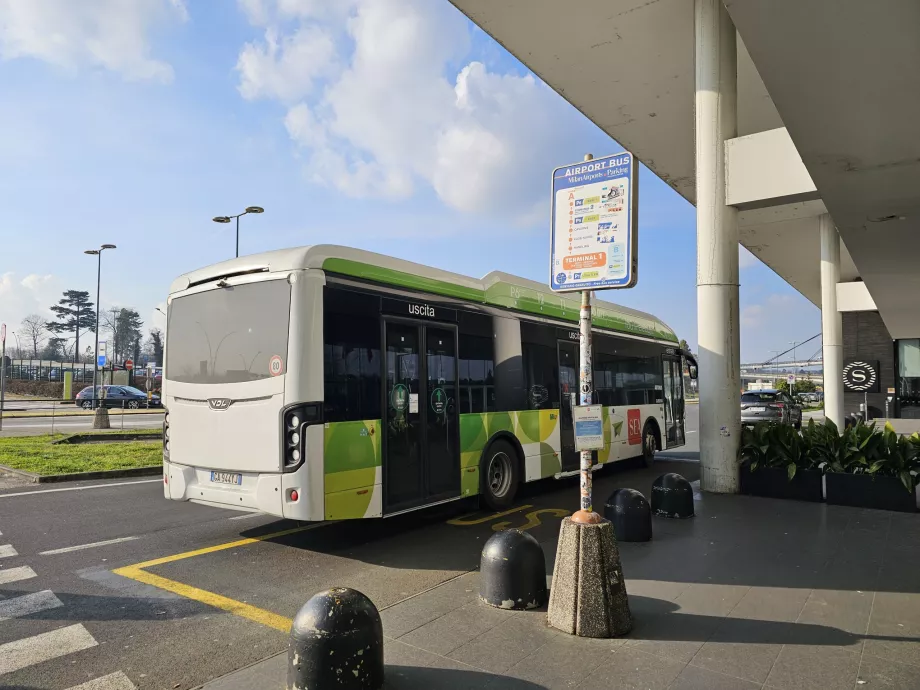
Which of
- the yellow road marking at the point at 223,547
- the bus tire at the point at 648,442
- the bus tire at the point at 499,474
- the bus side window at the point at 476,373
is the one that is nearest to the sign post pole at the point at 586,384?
the bus side window at the point at 476,373

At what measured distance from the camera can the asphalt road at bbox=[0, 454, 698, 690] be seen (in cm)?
412

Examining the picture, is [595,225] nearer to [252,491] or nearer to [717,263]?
[252,491]

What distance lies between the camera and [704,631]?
14.2 ft

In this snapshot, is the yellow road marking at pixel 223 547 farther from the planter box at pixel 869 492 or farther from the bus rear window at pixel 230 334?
the planter box at pixel 869 492

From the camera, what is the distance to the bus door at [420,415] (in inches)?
280

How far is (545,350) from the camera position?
1008 centimetres

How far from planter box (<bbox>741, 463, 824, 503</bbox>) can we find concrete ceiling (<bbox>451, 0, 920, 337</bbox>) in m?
4.10

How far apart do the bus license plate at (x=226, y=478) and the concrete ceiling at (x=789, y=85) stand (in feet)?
21.0

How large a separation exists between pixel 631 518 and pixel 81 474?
10145mm

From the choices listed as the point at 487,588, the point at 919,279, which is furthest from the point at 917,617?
the point at 919,279

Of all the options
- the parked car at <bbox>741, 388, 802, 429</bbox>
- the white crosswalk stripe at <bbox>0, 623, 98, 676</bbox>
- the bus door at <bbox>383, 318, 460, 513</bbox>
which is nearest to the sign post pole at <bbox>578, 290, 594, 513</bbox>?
the bus door at <bbox>383, 318, 460, 513</bbox>

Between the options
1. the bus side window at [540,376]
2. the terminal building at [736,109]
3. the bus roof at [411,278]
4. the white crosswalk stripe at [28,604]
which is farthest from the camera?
the bus side window at [540,376]

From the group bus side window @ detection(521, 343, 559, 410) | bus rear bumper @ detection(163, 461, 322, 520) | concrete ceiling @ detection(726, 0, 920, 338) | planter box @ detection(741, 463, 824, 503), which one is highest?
concrete ceiling @ detection(726, 0, 920, 338)

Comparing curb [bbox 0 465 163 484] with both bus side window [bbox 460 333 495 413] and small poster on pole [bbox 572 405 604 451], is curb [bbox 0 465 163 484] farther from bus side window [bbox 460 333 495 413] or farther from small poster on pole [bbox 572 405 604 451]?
small poster on pole [bbox 572 405 604 451]
